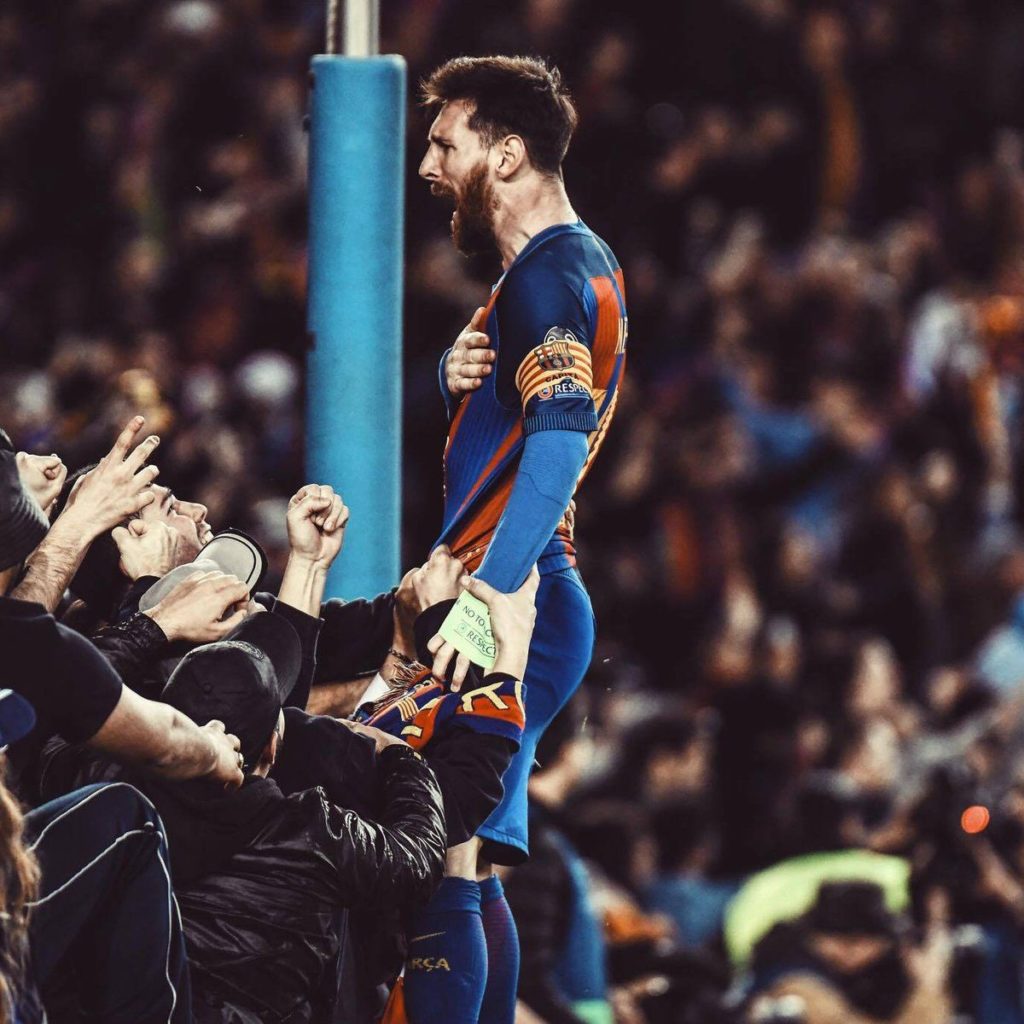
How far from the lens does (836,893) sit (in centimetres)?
661

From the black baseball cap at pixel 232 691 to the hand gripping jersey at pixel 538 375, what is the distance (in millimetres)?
685

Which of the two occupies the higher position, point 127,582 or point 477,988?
point 127,582

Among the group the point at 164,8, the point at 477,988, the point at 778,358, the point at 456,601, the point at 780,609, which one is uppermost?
the point at 164,8

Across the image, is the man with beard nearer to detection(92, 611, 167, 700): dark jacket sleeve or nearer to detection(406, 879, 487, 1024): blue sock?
detection(406, 879, 487, 1024): blue sock

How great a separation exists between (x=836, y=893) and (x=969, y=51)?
19.0ft

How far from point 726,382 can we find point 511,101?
511cm

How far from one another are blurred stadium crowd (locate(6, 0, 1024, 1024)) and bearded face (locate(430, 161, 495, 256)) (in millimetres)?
2165

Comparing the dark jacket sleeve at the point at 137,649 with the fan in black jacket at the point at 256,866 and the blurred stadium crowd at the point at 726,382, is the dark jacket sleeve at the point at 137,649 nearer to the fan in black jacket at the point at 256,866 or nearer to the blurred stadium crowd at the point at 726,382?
the fan in black jacket at the point at 256,866

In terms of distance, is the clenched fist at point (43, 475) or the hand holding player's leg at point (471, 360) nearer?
the clenched fist at point (43, 475)

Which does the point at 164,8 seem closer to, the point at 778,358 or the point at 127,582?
the point at 778,358

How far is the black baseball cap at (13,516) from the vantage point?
3535 millimetres

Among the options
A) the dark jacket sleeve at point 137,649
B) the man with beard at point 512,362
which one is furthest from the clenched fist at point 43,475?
the man with beard at point 512,362

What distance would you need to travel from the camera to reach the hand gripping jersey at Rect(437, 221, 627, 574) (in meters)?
4.02

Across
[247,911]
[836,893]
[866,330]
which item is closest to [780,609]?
[866,330]
